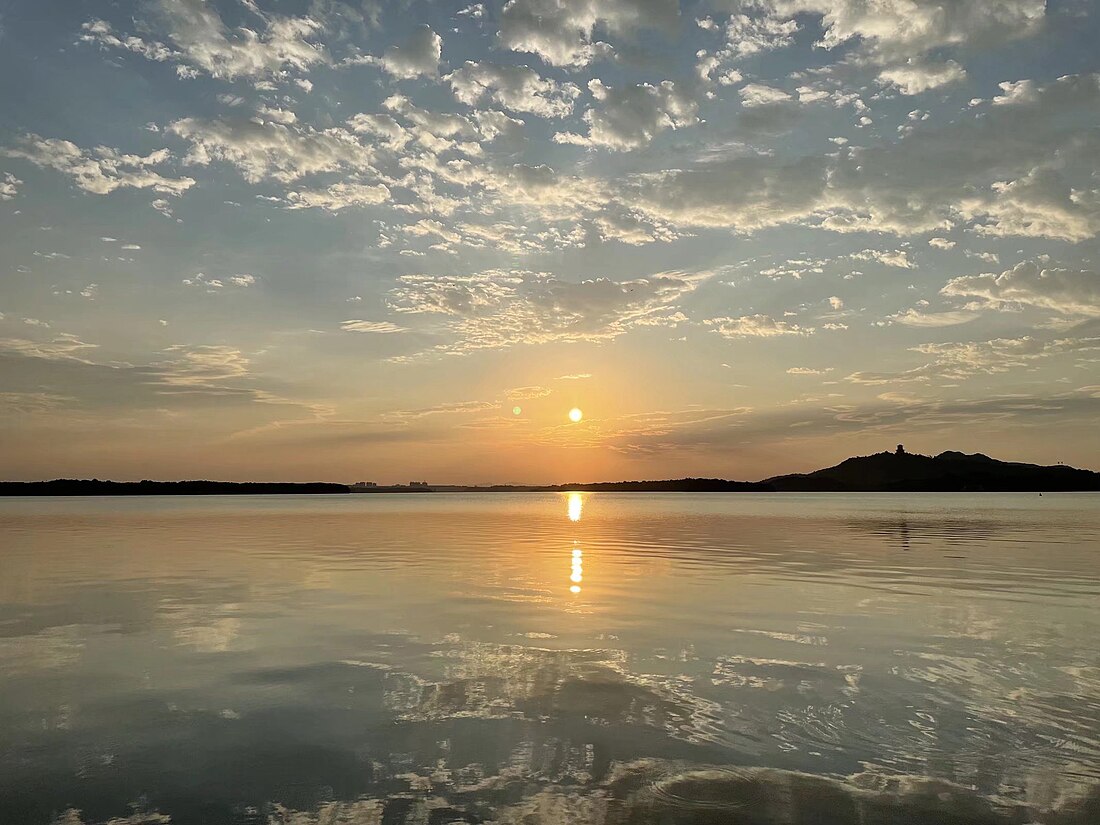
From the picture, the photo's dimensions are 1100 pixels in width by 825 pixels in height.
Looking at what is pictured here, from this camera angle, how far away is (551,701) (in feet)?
43.7

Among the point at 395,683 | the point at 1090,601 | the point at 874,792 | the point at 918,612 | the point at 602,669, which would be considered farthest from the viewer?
the point at 1090,601

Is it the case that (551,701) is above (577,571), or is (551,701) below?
above

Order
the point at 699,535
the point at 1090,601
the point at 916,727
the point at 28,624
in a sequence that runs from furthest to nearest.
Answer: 1. the point at 699,535
2. the point at 1090,601
3. the point at 28,624
4. the point at 916,727

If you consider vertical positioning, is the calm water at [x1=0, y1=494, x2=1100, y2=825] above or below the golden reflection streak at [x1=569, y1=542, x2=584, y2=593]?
above

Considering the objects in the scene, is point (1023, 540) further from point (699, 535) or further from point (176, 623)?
point (176, 623)

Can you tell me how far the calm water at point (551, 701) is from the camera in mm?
9016

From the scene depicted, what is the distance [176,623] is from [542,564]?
67.8ft

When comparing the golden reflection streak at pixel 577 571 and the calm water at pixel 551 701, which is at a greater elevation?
the calm water at pixel 551 701

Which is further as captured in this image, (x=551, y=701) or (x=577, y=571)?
(x=577, y=571)

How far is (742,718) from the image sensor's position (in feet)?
40.3

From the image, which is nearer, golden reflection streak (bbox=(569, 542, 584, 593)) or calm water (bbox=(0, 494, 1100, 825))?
calm water (bbox=(0, 494, 1100, 825))

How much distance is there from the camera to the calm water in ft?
29.6

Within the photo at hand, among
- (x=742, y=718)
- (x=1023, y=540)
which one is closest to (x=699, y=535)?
(x=1023, y=540)

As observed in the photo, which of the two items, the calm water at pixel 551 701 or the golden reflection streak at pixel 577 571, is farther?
the golden reflection streak at pixel 577 571
